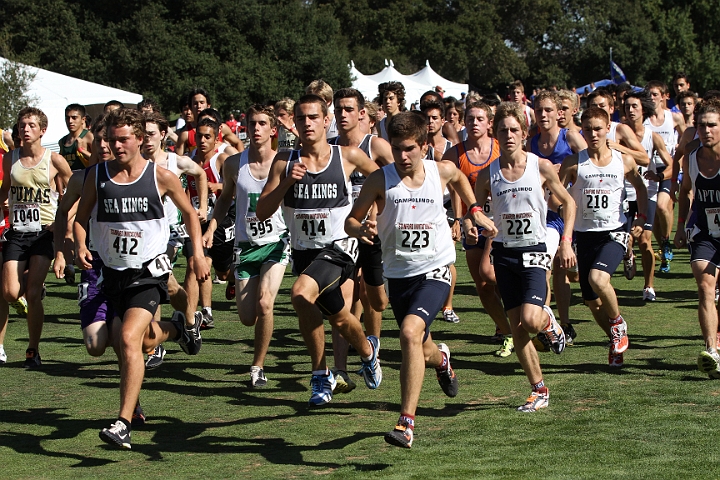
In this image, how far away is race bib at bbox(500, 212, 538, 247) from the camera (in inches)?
305

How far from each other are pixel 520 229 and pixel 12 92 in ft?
85.9

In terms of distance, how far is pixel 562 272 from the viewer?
9766mm

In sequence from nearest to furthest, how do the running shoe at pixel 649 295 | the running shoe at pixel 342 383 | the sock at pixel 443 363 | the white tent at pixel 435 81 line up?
the sock at pixel 443 363
the running shoe at pixel 342 383
the running shoe at pixel 649 295
the white tent at pixel 435 81

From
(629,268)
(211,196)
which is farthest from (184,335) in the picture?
(629,268)

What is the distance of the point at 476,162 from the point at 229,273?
13.3 feet

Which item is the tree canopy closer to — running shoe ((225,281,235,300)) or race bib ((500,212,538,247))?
running shoe ((225,281,235,300))

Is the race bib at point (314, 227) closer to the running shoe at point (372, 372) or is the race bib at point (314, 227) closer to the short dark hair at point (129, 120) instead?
the running shoe at point (372, 372)

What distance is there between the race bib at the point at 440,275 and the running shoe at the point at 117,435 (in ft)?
7.05

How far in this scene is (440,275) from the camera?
23.0 feet

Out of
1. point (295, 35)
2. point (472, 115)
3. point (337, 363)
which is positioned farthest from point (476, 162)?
point (295, 35)

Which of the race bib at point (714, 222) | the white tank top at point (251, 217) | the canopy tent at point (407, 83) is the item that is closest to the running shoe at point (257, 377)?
the white tank top at point (251, 217)

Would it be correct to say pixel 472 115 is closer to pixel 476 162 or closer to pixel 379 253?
pixel 476 162

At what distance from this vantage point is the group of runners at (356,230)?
22.9 ft

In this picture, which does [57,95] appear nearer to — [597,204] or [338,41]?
[597,204]
